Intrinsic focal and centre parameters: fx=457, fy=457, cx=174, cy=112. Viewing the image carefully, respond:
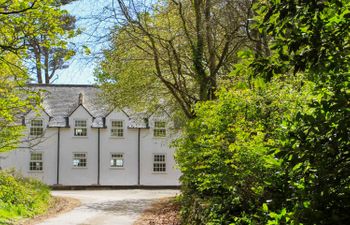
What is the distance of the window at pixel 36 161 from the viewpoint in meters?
40.3

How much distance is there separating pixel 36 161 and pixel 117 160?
23.3ft

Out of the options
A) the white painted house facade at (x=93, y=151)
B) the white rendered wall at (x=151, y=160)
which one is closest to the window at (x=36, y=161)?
the white painted house facade at (x=93, y=151)

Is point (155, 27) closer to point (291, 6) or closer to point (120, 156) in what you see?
point (291, 6)

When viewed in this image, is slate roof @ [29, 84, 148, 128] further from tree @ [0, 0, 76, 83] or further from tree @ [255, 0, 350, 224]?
tree @ [255, 0, 350, 224]

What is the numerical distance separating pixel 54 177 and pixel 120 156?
238 inches

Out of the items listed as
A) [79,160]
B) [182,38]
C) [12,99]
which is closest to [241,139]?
[12,99]

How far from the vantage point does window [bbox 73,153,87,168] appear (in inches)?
1602

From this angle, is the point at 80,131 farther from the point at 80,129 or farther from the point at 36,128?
the point at 36,128

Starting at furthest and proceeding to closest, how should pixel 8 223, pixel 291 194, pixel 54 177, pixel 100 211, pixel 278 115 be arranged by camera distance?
pixel 54 177
pixel 100 211
pixel 8 223
pixel 278 115
pixel 291 194

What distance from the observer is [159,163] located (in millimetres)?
41969

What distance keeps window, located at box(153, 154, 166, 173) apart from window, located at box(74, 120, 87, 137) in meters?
6.78

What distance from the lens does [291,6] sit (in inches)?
118

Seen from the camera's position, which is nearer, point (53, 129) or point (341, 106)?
point (341, 106)

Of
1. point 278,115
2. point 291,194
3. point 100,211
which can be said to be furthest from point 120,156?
point 291,194
